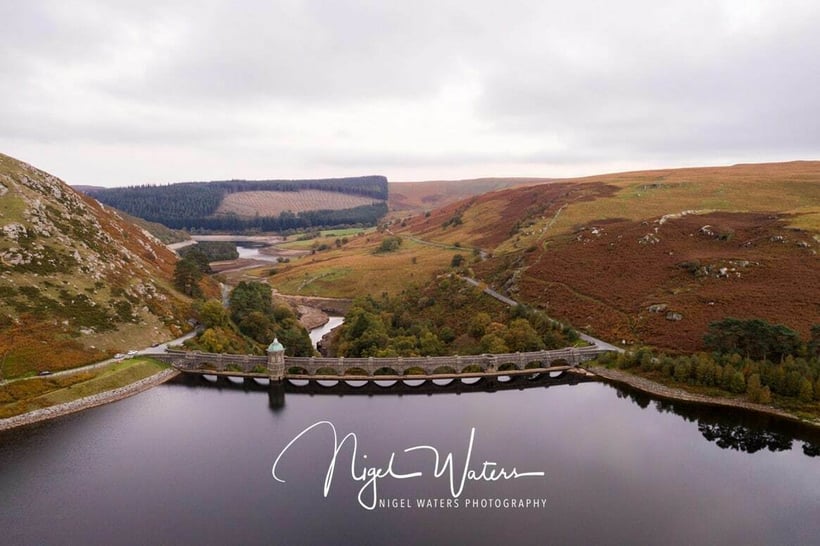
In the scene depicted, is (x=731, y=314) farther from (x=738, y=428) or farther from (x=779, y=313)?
(x=738, y=428)

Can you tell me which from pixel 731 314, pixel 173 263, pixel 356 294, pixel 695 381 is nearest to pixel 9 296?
pixel 173 263

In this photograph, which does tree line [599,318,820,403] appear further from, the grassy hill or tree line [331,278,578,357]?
tree line [331,278,578,357]

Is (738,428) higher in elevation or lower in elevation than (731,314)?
lower

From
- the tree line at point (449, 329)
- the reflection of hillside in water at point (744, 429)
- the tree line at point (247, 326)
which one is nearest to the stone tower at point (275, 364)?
the tree line at point (247, 326)

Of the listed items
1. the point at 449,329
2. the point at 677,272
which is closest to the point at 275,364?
the point at 449,329

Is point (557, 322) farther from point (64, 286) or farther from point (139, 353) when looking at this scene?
point (64, 286)
